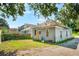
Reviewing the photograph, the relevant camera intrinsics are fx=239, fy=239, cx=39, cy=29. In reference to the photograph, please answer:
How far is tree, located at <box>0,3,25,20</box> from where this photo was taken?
387 cm

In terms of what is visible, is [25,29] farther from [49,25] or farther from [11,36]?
[49,25]

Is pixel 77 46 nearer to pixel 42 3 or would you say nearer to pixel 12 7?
pixel 42 3

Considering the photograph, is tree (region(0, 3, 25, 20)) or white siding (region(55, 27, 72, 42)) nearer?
tree (region(0, 3, 25, 20))

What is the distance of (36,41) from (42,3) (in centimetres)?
63

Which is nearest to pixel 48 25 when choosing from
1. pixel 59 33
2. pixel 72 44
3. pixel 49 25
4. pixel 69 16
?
pixel 49 25

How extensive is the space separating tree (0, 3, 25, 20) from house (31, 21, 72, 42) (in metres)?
0.36

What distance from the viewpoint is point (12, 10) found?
3.92 m

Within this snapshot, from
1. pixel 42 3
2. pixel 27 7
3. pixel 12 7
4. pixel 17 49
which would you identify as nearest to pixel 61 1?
pixel 42 3

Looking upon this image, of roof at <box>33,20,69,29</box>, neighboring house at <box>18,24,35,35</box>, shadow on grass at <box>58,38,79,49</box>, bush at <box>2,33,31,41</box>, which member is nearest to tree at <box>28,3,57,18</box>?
roof at <box>33,20,69,29</box>

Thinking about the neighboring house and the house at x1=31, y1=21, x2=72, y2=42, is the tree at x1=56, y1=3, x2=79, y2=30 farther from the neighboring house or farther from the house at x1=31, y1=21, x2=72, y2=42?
the neighboring house

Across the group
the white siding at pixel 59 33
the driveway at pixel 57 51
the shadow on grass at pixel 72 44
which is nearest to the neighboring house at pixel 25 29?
the driveway at pixel 57 51

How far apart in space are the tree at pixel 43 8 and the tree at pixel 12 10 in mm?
164

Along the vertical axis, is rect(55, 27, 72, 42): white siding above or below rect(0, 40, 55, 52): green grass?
above

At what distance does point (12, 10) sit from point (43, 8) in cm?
51
